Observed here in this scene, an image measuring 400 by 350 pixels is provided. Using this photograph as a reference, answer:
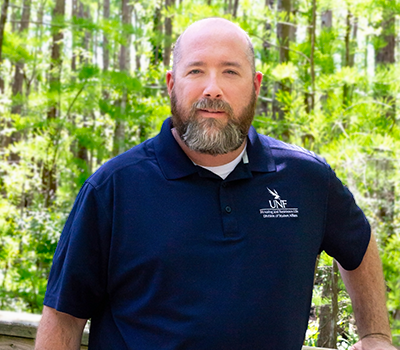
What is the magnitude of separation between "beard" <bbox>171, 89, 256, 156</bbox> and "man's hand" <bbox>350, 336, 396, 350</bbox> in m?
0.76

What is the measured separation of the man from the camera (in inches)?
50.3

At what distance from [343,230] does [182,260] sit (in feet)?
2.00

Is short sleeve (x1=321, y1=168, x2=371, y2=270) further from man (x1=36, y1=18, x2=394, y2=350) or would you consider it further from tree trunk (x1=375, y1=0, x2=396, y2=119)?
tree trunk (x1=375, y1=0, x2=396, y2=119)

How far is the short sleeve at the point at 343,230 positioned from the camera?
5.12 ft

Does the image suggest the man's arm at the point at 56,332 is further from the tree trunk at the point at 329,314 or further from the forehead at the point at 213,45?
the tree trunk at the point at 329,314

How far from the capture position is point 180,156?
4.72 feet

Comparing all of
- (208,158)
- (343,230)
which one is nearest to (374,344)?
(343,230)

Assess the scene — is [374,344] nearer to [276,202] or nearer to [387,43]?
[276,202]

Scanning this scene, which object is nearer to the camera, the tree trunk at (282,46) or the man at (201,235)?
the man at (201,235)

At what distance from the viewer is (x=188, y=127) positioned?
1475mm

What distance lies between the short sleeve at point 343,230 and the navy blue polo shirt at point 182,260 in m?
0.15

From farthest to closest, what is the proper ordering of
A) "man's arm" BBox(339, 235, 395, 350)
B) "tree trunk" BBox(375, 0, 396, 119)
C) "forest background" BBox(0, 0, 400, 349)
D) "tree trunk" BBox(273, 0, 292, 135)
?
"tree trunk" BBox(375, 0, 396, 119) < "tree trunk" BBox(273, 0, 292, 135) < "forest background" BBox(0, 0, 400, 349) < "man's arm" BBox(339, 235, 395, 350)

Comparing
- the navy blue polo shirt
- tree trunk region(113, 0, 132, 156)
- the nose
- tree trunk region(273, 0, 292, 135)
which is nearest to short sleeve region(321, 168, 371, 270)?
the navy blue polo shirt

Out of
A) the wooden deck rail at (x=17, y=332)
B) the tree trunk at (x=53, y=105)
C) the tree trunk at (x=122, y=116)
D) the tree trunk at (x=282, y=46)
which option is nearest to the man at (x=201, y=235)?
the wooden deck rail at (x=17, y=332)
